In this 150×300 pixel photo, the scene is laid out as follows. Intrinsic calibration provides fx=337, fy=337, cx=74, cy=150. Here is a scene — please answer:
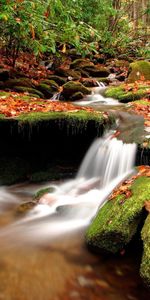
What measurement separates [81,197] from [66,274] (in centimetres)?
225

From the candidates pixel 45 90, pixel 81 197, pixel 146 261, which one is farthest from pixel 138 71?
pixel 146 261

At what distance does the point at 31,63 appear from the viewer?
1387cm

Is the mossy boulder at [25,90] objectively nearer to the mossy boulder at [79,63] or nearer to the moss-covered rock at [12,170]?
the moss-covered rock at [12,170]

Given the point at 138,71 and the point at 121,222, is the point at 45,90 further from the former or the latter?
the point at 121,222

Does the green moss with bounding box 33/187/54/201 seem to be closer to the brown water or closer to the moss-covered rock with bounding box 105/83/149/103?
the brown water

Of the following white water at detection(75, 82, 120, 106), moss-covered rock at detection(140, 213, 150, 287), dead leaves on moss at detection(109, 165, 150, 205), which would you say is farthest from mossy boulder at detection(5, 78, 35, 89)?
moss-covered rock at detection(140, 213, 150, 287)

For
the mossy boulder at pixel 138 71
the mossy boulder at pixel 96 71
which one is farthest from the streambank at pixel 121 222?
the mossy boulder at pixel 96 71

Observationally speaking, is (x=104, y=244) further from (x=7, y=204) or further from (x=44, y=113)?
(x=44, y=113)

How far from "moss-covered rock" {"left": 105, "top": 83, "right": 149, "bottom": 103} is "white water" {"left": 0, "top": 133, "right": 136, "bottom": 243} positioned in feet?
10.5

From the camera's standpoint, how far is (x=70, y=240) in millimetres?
4672

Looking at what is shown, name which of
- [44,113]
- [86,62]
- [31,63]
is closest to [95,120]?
[44,113]

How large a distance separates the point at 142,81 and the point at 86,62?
5.32 metres

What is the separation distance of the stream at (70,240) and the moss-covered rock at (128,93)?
2114 millimetres

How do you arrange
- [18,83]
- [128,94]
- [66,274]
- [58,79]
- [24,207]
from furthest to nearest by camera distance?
[58,79]
[18,83]
[128,94]
[24,207]
[66,274]
